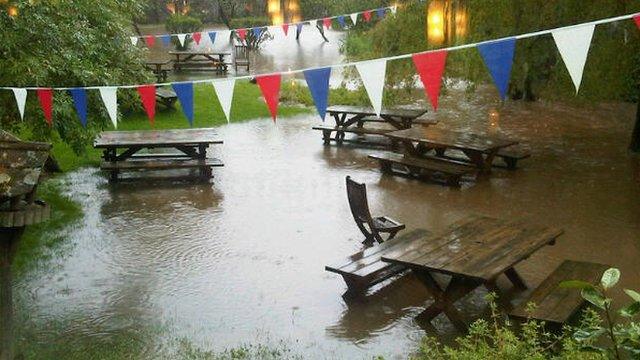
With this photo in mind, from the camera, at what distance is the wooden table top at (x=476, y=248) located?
5.96 m

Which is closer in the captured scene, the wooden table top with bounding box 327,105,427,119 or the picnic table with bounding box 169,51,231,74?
the wooden table top with bounding box 327,105,427,119

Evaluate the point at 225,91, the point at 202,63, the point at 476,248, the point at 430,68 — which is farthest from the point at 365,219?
the point at 202,63

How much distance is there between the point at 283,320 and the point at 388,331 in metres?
0.95

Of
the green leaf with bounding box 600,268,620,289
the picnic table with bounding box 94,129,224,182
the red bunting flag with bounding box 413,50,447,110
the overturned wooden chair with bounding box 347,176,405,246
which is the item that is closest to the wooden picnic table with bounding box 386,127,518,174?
the overturned wooden chair with bounding box 347,176,405,246

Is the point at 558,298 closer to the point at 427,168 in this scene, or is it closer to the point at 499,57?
the point at 499,57

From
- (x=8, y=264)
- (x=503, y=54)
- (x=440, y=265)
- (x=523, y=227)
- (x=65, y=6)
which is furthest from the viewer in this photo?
(x=65, y=6)

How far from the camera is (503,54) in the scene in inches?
254

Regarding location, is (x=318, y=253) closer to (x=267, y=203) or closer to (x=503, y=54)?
(x=267, y=203)

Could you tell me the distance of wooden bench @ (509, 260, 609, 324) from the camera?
17.9 ft

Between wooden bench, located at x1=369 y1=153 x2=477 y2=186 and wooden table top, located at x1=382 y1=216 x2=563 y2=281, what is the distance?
11.4 feet

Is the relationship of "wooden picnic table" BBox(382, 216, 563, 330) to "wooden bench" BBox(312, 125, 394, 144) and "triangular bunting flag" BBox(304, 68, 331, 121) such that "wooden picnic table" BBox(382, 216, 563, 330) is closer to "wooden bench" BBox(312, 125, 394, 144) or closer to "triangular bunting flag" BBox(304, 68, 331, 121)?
"triangular bunting flag" BBox(304, 68, 331, 121)

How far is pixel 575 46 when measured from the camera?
5988 millimetres

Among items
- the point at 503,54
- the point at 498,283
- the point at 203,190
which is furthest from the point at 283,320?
the point at 203,190

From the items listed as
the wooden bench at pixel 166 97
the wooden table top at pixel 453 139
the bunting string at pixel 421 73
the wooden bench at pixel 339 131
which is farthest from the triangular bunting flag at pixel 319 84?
the wooden bench at pixel 166 97
